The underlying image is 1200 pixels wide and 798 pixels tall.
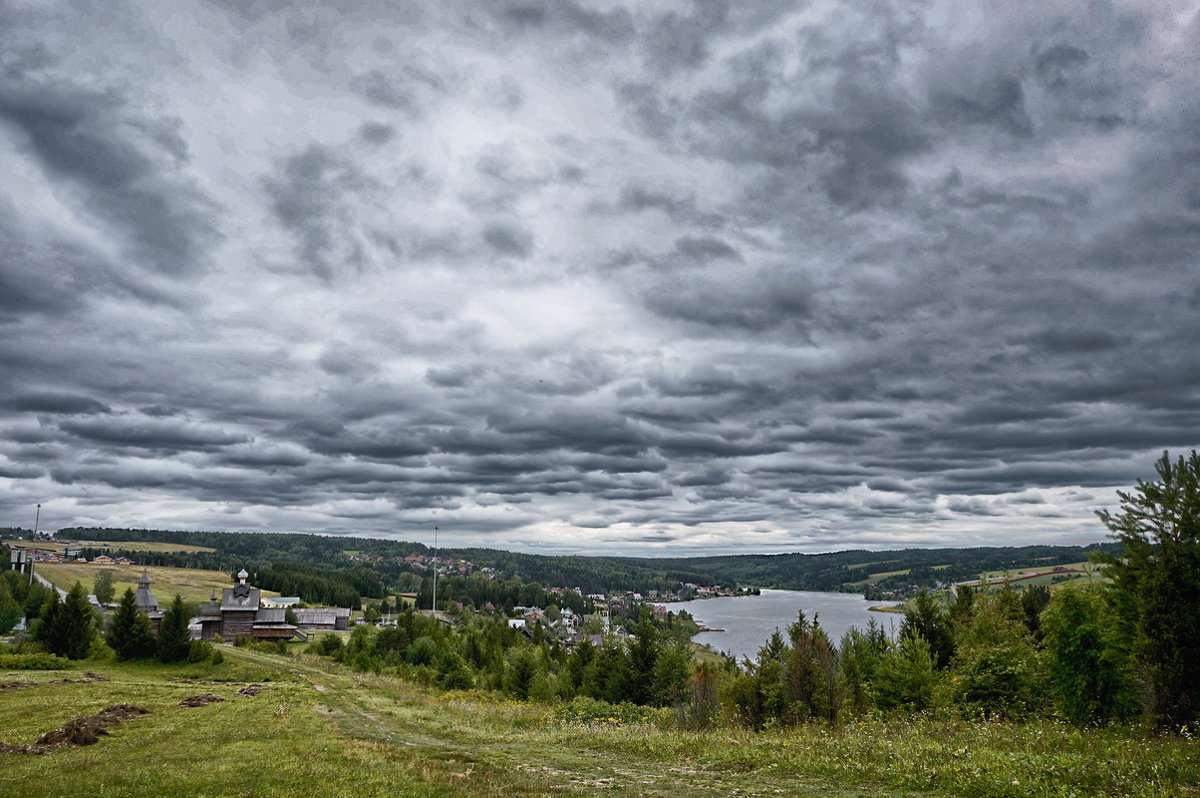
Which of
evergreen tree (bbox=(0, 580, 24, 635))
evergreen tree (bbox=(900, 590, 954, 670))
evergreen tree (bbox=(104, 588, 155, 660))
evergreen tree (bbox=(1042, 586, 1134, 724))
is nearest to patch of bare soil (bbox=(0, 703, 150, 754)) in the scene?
evergreen tree (bbox=(104, 588, 155, 660))

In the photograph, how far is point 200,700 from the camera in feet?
122

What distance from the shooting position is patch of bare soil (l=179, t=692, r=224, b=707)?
35.8 m

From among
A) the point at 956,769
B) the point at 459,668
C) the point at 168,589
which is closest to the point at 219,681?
the point at 459,668

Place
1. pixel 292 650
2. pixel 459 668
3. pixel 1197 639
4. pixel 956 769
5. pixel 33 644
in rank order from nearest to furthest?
1. pixel 956 769
2. pixel 1197 639
3. pixel 33 644
4. pixel 459 668
5. pixel 292 650

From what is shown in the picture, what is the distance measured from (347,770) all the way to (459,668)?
57.4 metres

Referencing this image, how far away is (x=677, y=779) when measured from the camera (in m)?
18.4

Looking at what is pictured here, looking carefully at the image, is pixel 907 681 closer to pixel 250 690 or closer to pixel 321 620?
pixel 250 690

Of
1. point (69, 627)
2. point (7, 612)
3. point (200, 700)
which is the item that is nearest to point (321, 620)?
point (7, 612)

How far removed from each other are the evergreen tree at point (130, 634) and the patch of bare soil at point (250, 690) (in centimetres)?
1810

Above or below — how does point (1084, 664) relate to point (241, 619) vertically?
above

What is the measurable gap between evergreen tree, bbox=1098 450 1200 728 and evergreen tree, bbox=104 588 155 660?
216 feet

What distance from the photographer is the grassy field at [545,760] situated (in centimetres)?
1550

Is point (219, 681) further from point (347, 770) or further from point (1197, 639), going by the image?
point (1197, 639)

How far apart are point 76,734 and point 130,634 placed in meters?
39.5
